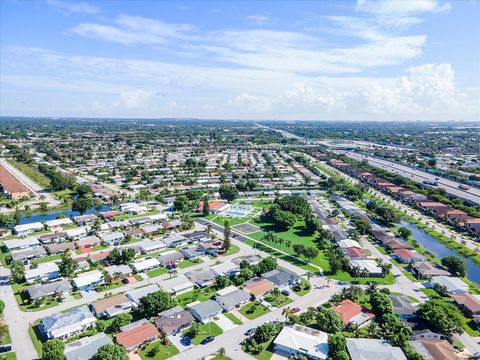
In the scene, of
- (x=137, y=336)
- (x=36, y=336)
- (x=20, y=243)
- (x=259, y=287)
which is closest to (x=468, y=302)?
(x=259, y=287)

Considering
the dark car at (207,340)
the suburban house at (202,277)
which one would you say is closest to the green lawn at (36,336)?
the dark car at (207,340)

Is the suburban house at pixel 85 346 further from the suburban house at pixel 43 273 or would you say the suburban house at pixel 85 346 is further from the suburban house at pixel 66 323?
the suburban house at pixel 43 273

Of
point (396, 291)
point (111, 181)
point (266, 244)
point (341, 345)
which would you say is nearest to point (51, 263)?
point (266, 244)

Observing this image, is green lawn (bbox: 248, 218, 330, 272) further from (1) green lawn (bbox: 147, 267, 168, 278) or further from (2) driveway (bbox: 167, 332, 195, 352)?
(2) driveway (bbox: 167, 332, 195, 352)

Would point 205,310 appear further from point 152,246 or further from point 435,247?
point 435,247

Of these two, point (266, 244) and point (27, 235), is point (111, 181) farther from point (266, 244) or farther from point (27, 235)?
point (266, 244)

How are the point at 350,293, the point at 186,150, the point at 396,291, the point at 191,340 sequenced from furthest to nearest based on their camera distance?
1. the point at 186,150
2. the point at 396,291
3. the point at 350,293
4. the point at 191,340

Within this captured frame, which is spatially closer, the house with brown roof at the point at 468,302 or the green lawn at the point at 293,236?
the house with brown roof at the point at 468,302
